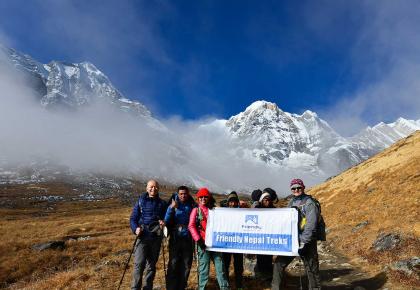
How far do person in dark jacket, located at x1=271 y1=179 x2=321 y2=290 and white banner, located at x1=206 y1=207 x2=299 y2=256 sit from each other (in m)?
0.33

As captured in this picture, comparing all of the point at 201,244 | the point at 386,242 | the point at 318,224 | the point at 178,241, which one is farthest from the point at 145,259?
the point at 386,242

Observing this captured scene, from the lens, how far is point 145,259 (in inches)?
483

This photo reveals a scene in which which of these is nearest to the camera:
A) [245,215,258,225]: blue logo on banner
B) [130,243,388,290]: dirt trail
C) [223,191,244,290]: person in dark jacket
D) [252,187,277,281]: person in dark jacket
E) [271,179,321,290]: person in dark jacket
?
[271,179,321,290]: person in dark jacket

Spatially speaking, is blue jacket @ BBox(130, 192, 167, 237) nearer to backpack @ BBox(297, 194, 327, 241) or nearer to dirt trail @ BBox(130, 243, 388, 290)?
dirt trail @ BBox(130, 243, 388, 290)

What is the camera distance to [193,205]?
1253 cm

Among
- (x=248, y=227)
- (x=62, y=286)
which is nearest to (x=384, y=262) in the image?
(x=248, y=227)

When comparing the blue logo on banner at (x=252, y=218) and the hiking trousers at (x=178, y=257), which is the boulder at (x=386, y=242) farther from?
the hiking trousers at (x=178, y=257)

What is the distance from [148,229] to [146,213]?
533 millimetres

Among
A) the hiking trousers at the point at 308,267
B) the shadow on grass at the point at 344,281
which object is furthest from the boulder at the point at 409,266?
the hiking trousers at the point at 308,267

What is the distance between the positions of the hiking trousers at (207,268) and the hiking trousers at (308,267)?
1552mm

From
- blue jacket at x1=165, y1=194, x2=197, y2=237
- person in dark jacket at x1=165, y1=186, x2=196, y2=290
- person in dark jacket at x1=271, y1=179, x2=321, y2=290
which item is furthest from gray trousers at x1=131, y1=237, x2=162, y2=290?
person in dark jacket at x1=271, y1=179, x2=321, y2=290

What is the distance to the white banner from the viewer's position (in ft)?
39.8

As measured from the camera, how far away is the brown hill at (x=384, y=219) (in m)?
15.4

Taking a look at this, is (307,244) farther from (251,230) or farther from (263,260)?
(263,260)
